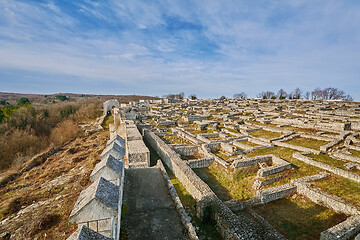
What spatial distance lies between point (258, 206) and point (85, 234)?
26.6ft

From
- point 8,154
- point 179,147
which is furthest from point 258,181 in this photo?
point 8,154

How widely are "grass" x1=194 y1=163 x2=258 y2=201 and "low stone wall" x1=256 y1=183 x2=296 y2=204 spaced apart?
82cm

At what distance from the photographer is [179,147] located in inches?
541

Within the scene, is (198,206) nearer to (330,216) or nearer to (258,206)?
(258,206)

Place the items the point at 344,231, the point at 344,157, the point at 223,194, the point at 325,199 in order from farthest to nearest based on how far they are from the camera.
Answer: the point at 344,157, the point at 223,194, the point at 325,199, the point at 344,231

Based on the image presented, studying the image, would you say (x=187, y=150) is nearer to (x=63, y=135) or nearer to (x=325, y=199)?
(x=325, y=199)

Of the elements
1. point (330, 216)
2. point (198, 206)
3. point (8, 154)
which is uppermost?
point (198, 206)

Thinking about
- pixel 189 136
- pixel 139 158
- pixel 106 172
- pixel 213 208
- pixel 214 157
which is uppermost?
pixel 106 172

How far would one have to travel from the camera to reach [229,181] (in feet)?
33.4

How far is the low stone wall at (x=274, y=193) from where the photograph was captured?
26.6 ft

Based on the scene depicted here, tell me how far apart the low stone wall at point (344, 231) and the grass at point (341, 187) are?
5.51 ft

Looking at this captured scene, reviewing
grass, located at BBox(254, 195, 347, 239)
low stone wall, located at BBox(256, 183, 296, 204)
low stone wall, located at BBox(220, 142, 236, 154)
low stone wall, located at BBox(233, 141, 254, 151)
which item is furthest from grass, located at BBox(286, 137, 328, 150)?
grass, located at BBox(254, 195, 347, 239)

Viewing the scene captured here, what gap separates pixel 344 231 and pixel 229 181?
16.9 feet

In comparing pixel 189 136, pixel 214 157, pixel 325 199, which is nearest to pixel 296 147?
pixel 325 199
